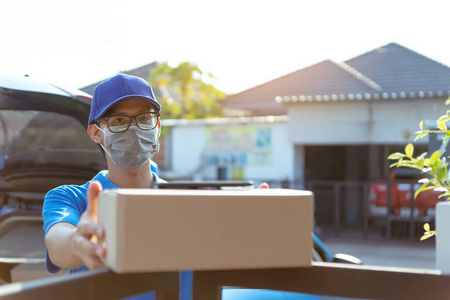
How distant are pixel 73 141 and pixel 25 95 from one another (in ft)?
2.41

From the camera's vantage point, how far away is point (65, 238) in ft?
5.36

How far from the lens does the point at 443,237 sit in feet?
5.18

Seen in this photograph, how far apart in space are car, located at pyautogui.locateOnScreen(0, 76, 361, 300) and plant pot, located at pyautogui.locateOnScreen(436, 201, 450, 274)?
2.18 metres

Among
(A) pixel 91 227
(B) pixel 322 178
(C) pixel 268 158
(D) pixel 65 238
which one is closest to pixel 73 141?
(D) pixel 65 238

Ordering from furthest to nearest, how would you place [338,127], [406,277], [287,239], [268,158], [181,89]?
[181,89]
[268,158]
[338,127]
[406,277]
[287,239]

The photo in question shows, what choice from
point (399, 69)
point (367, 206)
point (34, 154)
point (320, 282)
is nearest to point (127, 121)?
point (320, 282)

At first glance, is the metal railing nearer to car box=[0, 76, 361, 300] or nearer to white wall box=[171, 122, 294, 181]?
car box=[0, 76, 361, 300]

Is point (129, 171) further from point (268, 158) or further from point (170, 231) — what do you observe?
point (268, 158)

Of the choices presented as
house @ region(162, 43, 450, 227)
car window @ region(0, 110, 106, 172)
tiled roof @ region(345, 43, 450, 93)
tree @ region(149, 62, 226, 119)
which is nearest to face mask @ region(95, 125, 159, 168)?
car window @ region(0, 110, 106, 172)

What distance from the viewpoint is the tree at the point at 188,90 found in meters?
24.5

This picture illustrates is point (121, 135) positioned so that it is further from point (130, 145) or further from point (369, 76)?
point (369, 76)

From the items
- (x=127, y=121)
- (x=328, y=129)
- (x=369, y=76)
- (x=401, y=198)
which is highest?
(x=369, y=76)

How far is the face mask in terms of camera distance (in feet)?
7.28

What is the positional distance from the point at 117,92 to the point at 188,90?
23.3 meters
